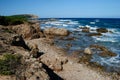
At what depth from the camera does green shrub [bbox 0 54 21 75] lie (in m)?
9.40

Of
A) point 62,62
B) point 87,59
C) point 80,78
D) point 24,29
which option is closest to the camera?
point 80,78

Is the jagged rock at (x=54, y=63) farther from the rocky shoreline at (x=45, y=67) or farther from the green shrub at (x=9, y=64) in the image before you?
the green shrub at (x=9, y=64)

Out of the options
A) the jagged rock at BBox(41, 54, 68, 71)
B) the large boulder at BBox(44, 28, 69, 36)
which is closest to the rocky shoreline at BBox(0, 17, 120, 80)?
the jagged rock at BBox(41, 54, 68, 71)

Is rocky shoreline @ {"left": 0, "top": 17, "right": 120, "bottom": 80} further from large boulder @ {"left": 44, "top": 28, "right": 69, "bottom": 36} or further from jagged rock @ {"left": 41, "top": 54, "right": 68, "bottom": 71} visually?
large boulder @ {"left": 44, "top": 28, "right": 69, "bottom": 36}

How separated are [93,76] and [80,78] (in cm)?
152

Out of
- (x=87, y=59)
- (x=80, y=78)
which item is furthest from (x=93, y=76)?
(x=87, y=59)

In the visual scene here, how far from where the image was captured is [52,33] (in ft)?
150

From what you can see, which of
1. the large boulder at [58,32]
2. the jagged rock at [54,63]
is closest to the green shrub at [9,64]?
the jagged rock at [54,63]

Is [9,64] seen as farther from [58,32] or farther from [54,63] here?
[58,32]

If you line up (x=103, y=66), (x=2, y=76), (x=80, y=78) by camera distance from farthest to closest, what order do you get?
(x=103, y=66) < (x=80, y=78) < (x=2, y=76)

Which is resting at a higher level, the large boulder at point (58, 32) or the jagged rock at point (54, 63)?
the jagged rock at point (54, 63)

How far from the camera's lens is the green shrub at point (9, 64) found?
30.8 feet

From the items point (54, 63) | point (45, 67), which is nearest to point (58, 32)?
point (54, 63)

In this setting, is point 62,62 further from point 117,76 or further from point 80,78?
point 117,76
